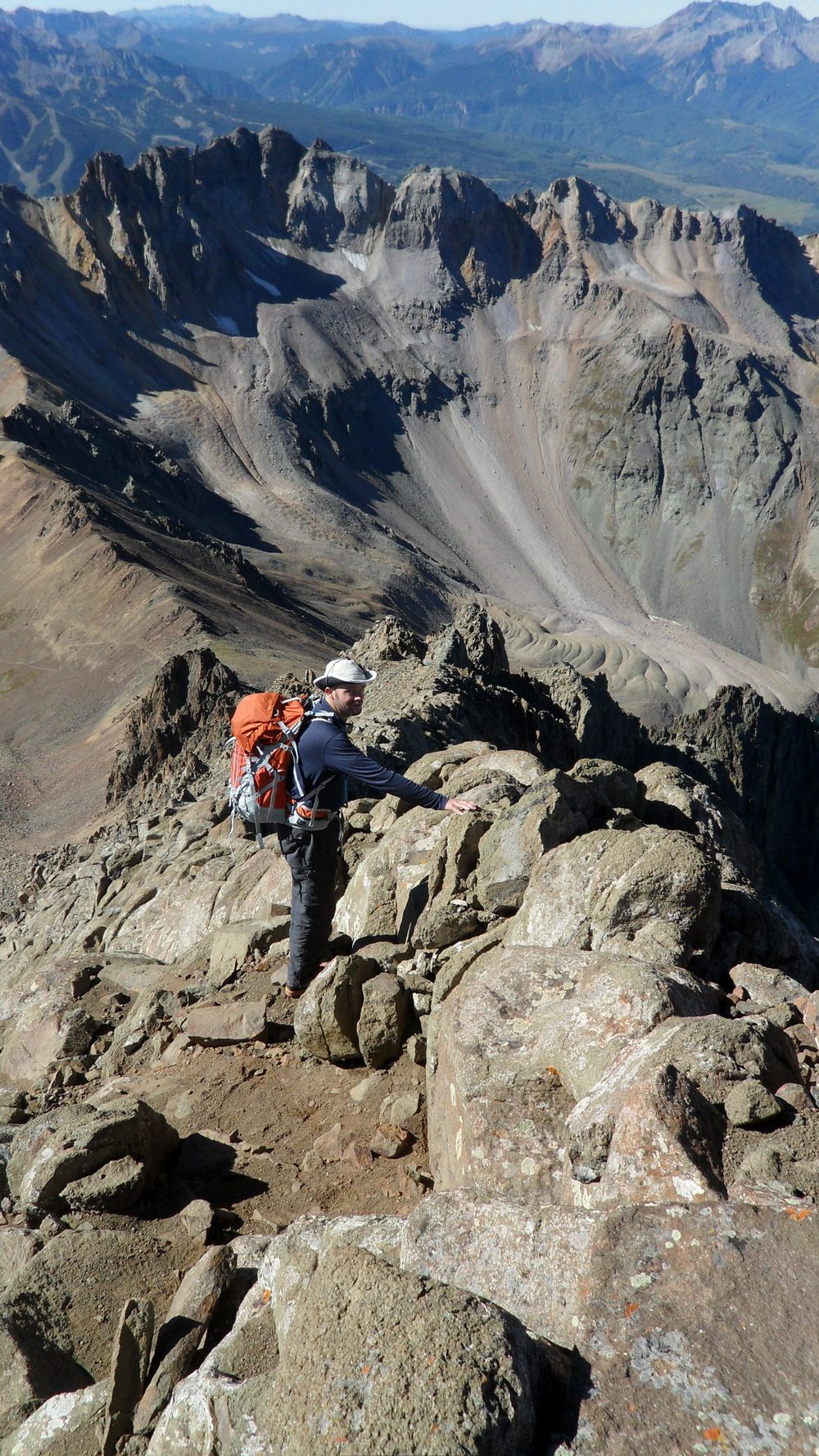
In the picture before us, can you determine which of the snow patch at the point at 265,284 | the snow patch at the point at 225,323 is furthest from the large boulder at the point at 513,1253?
the snow patch at the point at 265,284

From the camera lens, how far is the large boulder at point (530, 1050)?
632 centimetres

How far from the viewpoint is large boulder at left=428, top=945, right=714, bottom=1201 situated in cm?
632

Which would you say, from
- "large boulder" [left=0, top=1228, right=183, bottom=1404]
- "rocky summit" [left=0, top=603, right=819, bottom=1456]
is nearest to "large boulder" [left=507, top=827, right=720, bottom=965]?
"rocky summit" [left=0, top=603, right=819, bottom=1456]

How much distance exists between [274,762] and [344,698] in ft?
3.16

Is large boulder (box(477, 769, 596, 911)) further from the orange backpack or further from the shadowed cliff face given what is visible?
the shadowed cliff face

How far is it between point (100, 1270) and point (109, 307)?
139543 mm

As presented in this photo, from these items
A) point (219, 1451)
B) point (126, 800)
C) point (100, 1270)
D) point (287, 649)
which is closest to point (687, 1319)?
point (219, 1451)

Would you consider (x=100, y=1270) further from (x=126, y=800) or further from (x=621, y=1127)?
(x=126, y=800)

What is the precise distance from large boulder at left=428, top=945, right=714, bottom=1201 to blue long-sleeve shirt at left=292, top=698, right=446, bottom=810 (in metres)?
2.34

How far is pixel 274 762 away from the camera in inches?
381

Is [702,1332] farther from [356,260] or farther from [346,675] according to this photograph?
[356,260]

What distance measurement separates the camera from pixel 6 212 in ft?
392

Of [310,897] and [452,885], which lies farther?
[452,885]

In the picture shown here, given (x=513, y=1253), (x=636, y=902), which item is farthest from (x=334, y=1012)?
(x=513, y=1253)
